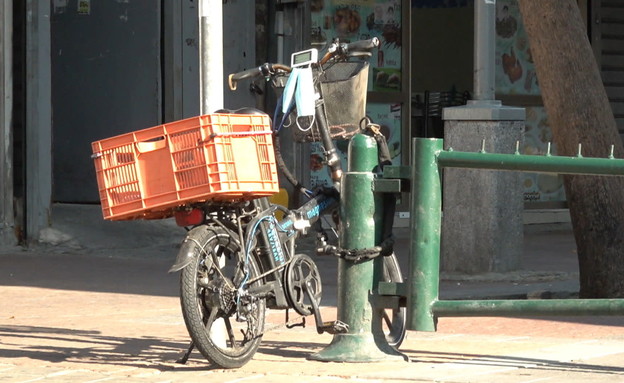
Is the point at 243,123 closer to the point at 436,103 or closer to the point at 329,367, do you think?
the point at 329,367

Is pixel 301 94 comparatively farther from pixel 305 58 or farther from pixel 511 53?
pixel 511 53

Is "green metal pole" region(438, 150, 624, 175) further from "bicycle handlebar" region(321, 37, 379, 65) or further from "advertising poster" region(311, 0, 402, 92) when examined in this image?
"advertising poster" region(311, 0, 402, 92)

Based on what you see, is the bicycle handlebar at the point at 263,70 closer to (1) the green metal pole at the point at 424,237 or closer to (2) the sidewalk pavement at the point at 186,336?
(1) the green metal pole at the point at 424,237

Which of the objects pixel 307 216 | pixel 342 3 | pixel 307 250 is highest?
pixel 342 3

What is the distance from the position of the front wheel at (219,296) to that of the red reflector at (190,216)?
0.05 metres

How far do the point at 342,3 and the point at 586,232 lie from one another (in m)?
→ 5.96

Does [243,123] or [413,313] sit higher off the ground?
[243,123]

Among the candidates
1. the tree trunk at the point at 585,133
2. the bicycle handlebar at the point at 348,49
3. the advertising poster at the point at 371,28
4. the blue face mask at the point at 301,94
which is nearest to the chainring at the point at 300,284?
the blue face mask at the point at 301,94

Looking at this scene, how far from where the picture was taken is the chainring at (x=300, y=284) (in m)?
6.72

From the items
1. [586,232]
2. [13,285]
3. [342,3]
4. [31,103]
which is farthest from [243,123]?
[342,3]

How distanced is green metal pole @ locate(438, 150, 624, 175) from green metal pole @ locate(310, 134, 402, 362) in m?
0.58

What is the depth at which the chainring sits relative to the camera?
6723mm

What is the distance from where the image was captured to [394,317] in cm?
721

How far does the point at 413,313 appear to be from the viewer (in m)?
6.15
